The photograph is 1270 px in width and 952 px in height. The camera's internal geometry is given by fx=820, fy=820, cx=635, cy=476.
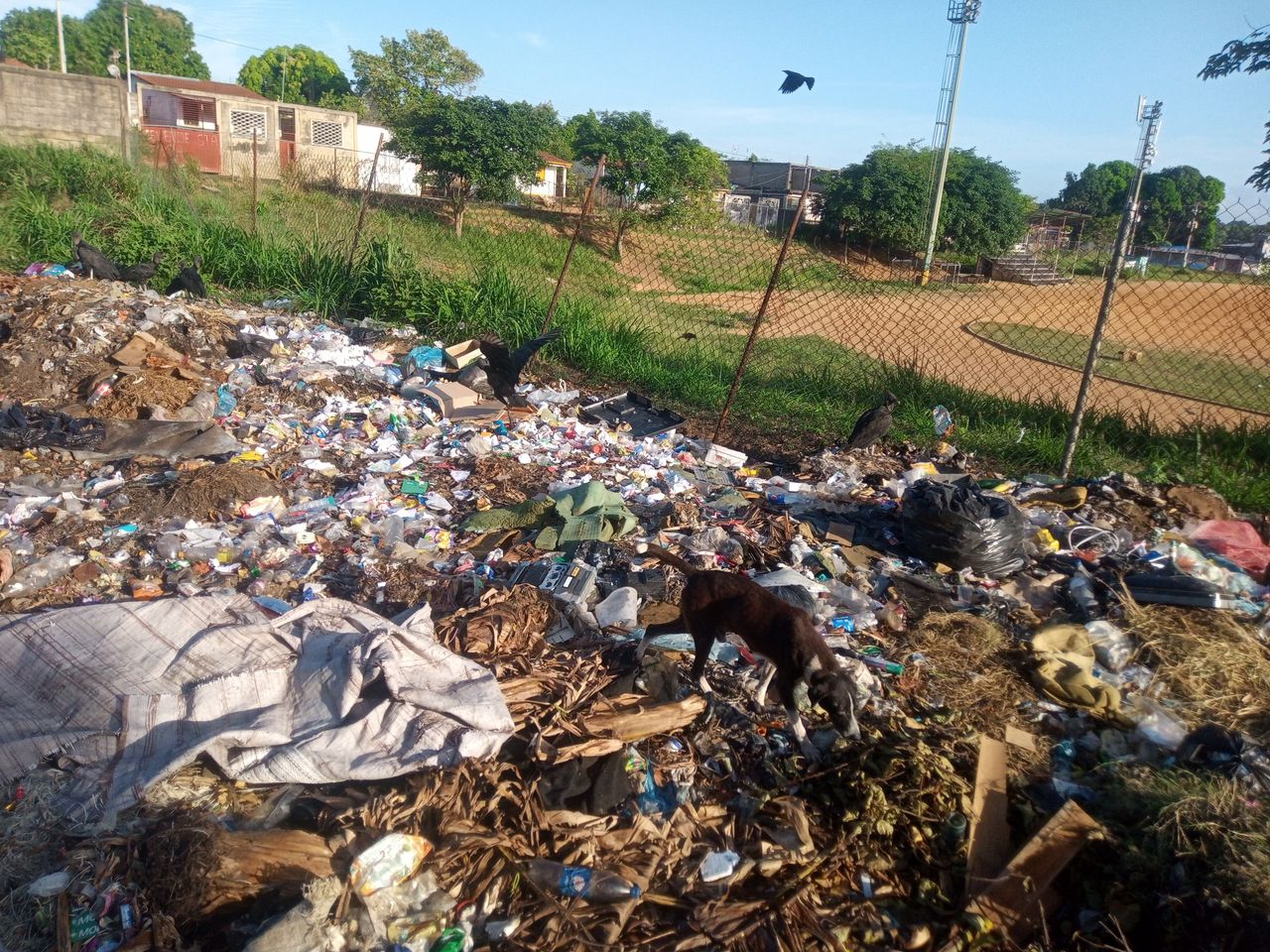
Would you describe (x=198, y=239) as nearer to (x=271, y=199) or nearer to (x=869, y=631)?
(x=271, y=199)

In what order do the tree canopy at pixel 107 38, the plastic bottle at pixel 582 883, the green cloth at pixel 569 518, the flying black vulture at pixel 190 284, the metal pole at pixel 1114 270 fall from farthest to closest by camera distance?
the tree canopy at pixel 107 38, the flying black vulture at pixel 190 284, the metal pole at pixel 1114 270, the green cloth at pixel 569 518, the plastic bottle at pixel 582 883

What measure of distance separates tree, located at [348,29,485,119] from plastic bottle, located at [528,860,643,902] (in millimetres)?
43142

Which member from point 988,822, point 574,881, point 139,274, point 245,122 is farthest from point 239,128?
point 988,822

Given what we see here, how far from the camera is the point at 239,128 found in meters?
25.3

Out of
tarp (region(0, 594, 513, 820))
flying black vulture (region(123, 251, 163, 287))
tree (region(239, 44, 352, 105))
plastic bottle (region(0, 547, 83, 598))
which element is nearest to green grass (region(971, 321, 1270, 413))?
tarp (region(0, 594, 513, 820))

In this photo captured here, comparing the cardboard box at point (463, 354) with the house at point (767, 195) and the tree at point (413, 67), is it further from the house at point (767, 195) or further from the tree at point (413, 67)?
the tree at point (413, 67)

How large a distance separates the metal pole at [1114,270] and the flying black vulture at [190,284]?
812cm

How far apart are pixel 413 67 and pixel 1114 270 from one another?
4287cm

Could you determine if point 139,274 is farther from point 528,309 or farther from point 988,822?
point 988,822

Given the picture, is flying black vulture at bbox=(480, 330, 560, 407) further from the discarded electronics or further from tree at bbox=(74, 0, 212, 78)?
tree at bbox=(74, 0, 212, 78)

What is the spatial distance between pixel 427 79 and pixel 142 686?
44523 mm

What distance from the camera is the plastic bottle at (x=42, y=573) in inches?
147

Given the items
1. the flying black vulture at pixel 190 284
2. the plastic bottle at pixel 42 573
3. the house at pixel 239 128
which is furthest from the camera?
the house at pixel 239 128

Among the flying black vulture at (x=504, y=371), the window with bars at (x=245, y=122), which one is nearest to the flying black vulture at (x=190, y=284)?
the flying black vulture at (x=504, y=371)
